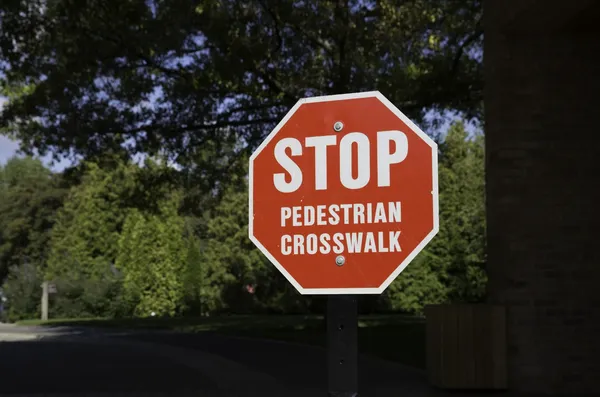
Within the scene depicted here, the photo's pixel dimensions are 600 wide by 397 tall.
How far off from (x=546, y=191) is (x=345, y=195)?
24.7 feet

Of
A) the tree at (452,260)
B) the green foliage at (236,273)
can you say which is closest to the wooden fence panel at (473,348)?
the tree at (452,260)

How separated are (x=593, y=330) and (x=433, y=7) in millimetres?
9999

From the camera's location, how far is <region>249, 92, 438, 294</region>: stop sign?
2.66m

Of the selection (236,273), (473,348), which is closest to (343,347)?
(473,348)

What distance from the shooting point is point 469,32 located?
17.4 metres

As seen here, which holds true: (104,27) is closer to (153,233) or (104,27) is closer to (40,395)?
(40,395)

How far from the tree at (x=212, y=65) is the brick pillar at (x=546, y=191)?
20.9 ft

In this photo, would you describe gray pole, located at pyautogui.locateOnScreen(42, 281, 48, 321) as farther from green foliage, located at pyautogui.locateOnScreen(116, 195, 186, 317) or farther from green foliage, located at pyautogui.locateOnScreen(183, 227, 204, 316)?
green foliage, located at pyautogui.locateOnScreen(183, 227, 204, 316)

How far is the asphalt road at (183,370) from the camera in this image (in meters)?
10.2

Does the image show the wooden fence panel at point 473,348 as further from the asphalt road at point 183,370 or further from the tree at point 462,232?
the tree at point 462,232

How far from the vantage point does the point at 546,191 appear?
31.8 feet

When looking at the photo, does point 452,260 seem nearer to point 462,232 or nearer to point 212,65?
point 462,232

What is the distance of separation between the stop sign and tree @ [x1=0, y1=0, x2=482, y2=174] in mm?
13062

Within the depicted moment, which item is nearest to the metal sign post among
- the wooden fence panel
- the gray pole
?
the wooden fence panel
